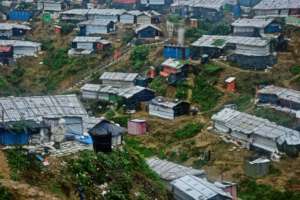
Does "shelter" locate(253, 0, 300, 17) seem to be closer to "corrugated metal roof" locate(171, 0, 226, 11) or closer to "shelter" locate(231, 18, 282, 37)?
"shelter" locate(231, 18, 282, 37)

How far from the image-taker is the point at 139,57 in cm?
5884

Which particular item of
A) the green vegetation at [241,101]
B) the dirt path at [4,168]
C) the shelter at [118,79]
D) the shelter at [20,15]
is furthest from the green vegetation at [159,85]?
the dirt path at [4,168]

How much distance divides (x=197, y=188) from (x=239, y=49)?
2507 cm

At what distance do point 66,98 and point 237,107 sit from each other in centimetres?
1582

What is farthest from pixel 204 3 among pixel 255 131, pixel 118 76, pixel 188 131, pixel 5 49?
pixel 255 131

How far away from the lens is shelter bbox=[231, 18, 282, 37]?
56.3 meters

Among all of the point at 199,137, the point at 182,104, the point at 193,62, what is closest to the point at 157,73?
the point at 193,62

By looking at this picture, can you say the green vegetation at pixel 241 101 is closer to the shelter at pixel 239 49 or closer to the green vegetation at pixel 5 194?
the shelter at pixel 239 49

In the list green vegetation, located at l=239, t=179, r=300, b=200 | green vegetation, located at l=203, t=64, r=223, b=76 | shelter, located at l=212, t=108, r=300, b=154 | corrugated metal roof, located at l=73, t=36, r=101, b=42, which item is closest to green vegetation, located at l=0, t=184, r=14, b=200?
green vegetation, located at l=239, t=179, r=300, b=200

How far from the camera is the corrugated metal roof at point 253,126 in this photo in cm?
3753

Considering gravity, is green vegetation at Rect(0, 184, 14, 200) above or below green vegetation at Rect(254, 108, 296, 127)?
above

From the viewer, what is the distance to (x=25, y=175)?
78.9 ft

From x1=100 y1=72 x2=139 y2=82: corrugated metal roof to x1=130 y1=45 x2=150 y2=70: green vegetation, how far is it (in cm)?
307

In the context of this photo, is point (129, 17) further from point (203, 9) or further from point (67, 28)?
point (203, 9)
